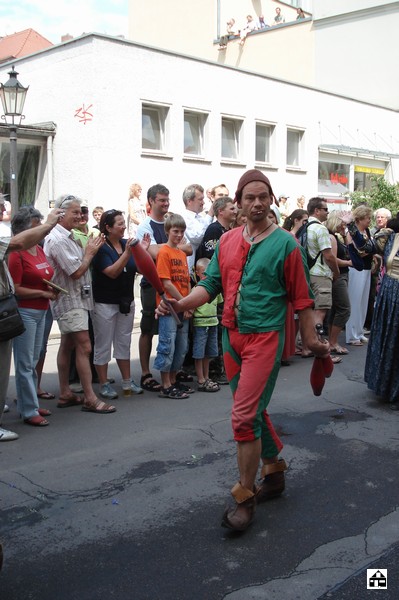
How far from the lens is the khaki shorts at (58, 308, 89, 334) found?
20.5ft

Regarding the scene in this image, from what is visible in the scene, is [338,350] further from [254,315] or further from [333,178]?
[333,178]

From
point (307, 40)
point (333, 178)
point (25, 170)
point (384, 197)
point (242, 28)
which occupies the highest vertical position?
point (242, 28)

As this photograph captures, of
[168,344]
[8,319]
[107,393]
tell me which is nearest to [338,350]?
[168,344]

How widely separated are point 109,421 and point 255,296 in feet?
8.65

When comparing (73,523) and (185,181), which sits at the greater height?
(185,181)

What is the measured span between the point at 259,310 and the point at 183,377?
3.95 metres

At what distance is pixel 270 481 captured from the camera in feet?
14.1

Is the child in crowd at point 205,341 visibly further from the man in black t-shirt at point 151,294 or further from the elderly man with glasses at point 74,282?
the elderly man with glasses at point 74,282

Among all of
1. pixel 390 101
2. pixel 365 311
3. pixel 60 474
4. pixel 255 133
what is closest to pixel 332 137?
pixel 255 133

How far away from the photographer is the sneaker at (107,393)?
686 cm

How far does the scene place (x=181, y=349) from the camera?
701 cm

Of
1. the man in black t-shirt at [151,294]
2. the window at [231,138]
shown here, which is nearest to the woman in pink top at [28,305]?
the man in black t-shirt at [151,294]

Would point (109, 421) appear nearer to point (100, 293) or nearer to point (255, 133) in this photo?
point (100, 293)

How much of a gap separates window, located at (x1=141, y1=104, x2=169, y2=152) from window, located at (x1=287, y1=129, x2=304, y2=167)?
5.32 m
